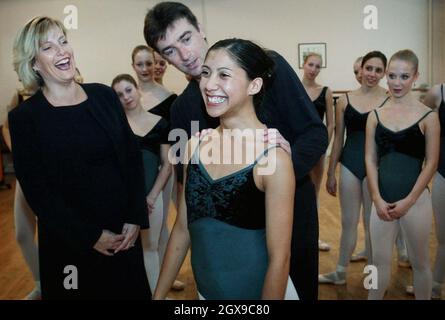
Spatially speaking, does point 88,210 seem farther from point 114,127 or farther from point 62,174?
point 114,127

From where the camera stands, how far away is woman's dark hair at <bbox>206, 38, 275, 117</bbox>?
1.12 meters

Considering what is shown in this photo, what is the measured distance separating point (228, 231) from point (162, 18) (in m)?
0.64

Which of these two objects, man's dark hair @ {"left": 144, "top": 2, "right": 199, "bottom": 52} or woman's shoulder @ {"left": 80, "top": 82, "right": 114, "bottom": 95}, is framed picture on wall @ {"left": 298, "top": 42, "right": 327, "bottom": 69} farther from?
man's dark hair @ {"left": 144, "top": 2, "right": 199, "bottom": 52}

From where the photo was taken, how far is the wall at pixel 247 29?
6.61 m

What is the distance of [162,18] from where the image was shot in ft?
4.40

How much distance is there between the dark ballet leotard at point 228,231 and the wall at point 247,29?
5.76 m

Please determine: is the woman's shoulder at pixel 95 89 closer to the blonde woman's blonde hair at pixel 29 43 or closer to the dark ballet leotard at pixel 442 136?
the blonde woman's blonde hair at pixel 29 43

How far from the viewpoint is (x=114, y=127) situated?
1546 mm

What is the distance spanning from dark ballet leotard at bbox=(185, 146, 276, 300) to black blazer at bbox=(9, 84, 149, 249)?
483 mm

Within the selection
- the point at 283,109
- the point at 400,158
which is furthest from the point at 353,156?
the point at 283,109
